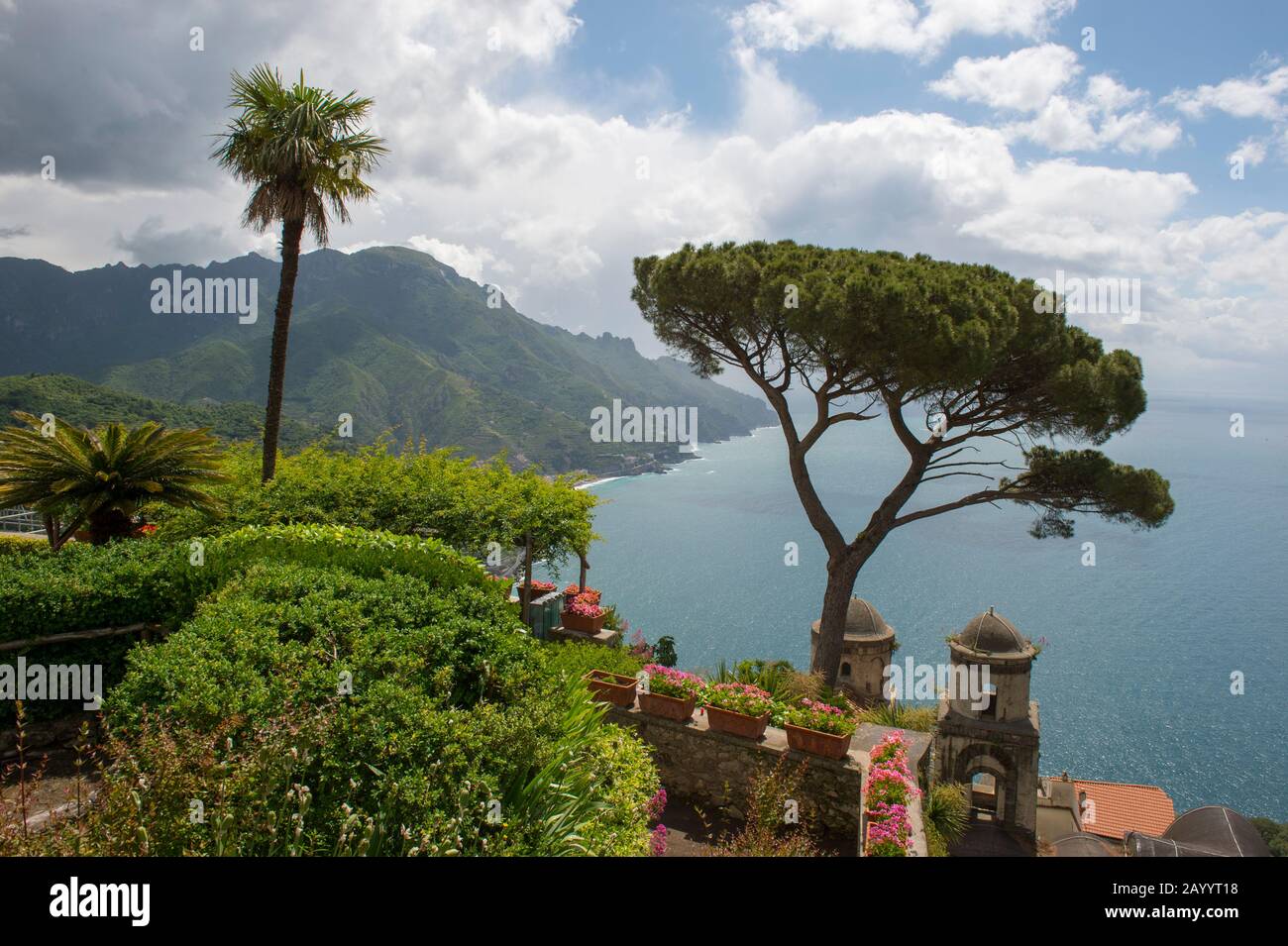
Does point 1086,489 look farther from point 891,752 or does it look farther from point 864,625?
point 891,752

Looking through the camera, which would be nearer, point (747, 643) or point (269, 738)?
point (269, 738)

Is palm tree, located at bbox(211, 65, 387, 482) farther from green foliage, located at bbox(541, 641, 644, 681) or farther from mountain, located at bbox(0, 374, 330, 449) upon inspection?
mountain, located at bbox(0, 374, 330, 449)

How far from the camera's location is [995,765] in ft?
64.1

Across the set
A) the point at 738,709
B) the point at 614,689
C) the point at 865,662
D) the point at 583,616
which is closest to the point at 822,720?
the point at 738,709

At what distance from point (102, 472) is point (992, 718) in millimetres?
20025

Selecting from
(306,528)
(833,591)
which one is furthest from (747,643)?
(306,528)

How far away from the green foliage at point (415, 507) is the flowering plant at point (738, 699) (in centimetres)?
418

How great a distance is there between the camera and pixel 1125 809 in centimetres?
3127

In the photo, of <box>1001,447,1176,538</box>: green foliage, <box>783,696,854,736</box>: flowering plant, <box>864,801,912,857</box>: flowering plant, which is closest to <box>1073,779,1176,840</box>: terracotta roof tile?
<box>1001,447,1176,538</box>: green foliage

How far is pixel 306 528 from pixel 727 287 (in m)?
9.53

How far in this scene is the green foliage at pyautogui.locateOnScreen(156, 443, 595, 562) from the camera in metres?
11.2

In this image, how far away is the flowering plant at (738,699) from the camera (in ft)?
25.6
